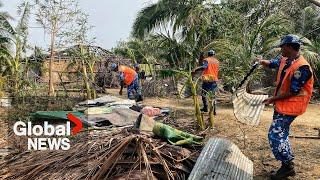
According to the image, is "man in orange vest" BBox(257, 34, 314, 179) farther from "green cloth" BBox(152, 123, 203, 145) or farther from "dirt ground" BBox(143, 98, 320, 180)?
"green cloth" BBox(152, 123, 203, 145)

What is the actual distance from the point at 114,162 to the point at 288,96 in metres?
2.09

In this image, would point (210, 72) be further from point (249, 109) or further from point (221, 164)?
point (221, 164)

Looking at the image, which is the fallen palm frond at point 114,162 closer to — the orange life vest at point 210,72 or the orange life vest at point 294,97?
the orange life vest at point 294,97

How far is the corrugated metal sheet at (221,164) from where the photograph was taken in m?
4.63

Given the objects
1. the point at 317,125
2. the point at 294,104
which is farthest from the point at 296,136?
the point at 294,104

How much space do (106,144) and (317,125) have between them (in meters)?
5.56

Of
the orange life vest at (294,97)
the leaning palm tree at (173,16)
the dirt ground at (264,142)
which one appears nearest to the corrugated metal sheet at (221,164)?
the dirt ground at (264,142)

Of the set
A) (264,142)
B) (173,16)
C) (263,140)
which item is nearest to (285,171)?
(264,142)

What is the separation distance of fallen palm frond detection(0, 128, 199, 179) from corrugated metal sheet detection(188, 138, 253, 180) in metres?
0.20

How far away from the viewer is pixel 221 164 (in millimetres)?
4973

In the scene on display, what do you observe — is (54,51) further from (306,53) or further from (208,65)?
(306,53)

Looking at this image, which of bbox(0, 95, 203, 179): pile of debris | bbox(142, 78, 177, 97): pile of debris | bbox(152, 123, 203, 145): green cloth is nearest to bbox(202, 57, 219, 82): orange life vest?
bbox(0, 95, 203, 179): pile of debris

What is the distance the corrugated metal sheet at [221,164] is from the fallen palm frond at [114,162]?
7.9 inches

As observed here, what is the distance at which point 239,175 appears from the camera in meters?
4.76
